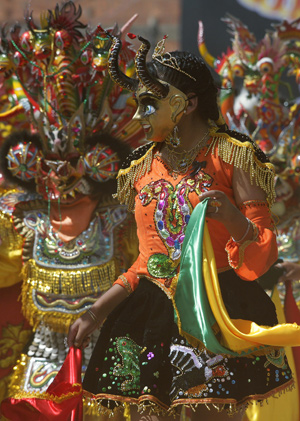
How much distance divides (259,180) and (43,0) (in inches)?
561

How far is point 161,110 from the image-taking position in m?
2.40

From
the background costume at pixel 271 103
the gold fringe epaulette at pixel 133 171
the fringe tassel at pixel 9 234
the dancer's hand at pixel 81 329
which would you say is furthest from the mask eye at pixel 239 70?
the dancer's hand at pixel 81 329

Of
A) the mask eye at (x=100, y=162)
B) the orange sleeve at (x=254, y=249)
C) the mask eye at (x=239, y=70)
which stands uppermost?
the orange sleeve at (x=254, y=249)

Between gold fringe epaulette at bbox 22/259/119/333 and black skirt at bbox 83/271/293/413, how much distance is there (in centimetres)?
122

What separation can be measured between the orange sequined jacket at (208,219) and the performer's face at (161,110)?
0.13 meters

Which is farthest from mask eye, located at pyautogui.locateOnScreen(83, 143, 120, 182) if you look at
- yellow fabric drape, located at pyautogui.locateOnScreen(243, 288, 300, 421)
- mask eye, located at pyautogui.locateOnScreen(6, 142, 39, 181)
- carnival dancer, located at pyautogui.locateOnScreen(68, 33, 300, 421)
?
carnival dancer, located at pyautogui.locateOnScreen(68, 33, 300, 421)

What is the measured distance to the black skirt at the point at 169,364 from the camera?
2.24m

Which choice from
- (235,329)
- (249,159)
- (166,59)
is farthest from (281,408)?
(166,59)

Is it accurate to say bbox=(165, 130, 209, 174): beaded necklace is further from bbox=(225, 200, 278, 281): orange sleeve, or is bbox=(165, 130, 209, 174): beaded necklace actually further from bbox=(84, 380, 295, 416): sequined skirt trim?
bbox=(84, 380, 295, 416): sequined skirt trim

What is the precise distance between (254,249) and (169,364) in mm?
429

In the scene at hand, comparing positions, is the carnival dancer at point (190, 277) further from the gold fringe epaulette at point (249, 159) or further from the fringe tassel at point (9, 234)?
the fringe tassel at point (9, 234)

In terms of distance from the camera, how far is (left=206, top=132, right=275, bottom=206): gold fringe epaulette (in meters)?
2.34

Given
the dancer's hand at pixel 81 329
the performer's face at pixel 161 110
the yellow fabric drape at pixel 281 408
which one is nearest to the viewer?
the performer's face at pixel 161 110

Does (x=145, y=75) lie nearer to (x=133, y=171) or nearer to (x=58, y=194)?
(x=133, y=171)
